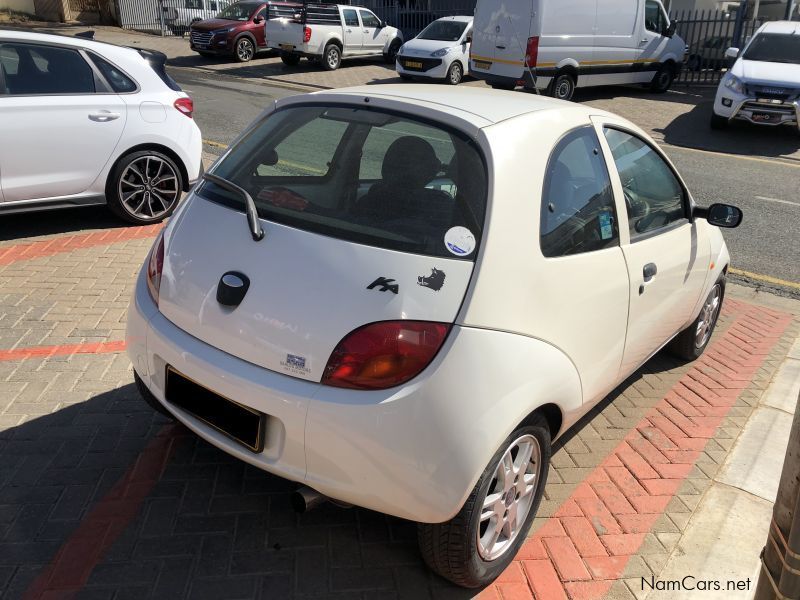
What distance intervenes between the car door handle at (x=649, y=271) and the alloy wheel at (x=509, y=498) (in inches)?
45.0

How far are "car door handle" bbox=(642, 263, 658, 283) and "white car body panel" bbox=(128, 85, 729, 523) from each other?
0.46 m

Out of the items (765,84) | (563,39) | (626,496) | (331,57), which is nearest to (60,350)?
(626,496)

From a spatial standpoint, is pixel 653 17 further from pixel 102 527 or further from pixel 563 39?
pixel 102 527

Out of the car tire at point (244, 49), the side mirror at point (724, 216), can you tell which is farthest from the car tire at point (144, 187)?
the car tire at point (244, 49)

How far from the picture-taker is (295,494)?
2.72 meters

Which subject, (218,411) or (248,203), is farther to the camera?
(248,203)

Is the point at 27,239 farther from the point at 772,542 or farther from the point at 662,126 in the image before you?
the point at 662,126

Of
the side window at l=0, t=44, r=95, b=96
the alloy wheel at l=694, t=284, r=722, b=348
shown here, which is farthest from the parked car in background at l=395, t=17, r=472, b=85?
the alloy wheel at l=694, t=284, r=722, b=348

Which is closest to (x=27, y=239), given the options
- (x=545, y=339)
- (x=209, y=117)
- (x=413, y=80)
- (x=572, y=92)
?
(x=545, y=339)

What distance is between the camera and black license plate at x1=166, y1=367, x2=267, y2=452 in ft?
8.71

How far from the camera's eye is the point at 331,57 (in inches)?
835

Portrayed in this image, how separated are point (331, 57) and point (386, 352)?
20.2 m

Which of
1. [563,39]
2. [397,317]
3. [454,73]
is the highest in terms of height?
[397,317]

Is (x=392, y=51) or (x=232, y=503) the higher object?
(x=232, y=503)
